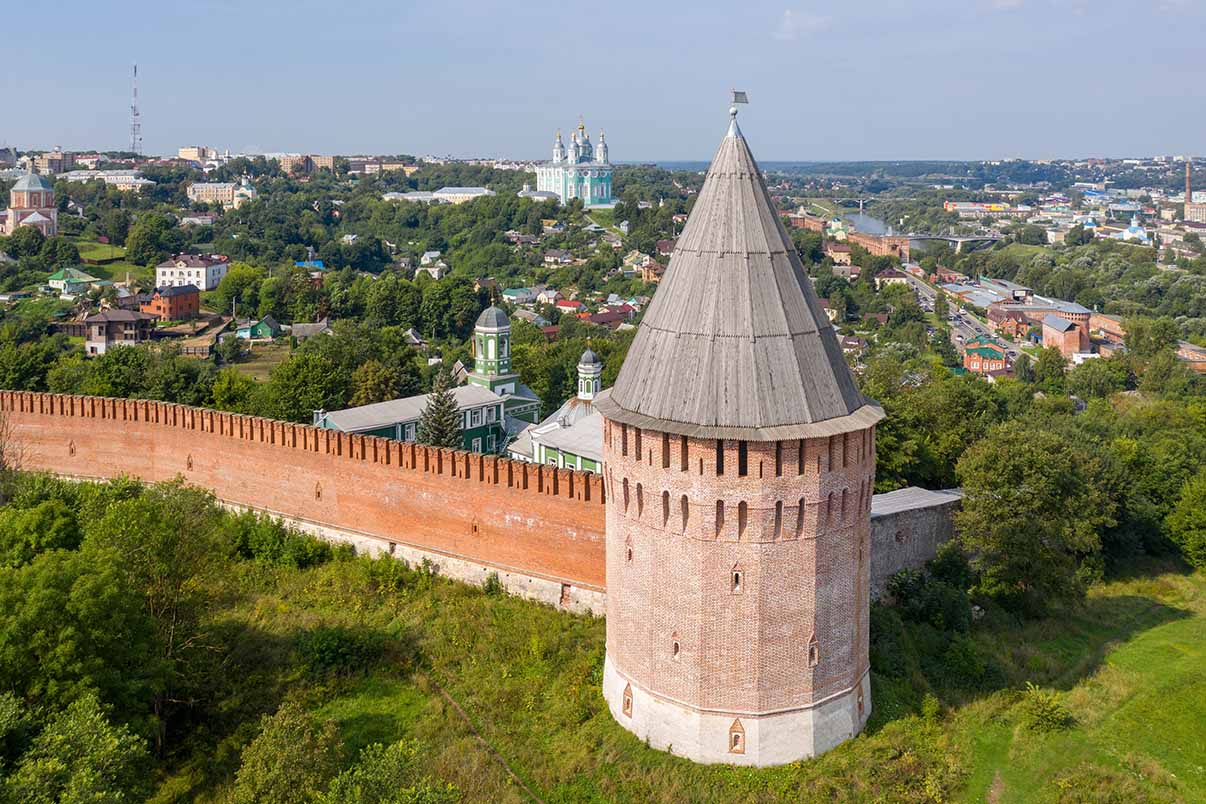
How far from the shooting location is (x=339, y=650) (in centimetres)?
2064

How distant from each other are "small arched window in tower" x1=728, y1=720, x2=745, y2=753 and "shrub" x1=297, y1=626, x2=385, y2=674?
763 centimetres

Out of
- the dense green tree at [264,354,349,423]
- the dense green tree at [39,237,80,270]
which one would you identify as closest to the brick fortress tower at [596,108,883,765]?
the dense green tree at [264,354,349,423]

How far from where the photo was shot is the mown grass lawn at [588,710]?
1673cm

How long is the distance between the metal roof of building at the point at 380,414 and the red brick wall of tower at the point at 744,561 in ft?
71.0

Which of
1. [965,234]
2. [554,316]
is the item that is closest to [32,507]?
[554,316]

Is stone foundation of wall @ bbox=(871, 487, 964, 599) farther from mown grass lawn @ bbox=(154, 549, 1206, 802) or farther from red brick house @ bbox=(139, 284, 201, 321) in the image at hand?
red brick house @ bbox=(139, 284, 201, 321)

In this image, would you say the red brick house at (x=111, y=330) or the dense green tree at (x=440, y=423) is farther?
the red brick house at (x=111, y=330)

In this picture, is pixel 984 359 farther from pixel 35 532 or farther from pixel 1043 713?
pixel 35 532

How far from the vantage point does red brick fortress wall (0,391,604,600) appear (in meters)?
22.5

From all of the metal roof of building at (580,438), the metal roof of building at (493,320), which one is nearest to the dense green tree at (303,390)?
the metal roof of building at (493,320)

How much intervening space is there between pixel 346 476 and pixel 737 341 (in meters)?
12.7

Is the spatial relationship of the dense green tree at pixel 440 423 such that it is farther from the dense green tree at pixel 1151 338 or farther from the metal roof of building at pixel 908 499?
the dense green tree at pixel 1151 338

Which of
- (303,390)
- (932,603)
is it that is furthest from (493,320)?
(932,603)

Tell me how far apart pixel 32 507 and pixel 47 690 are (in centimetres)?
878
